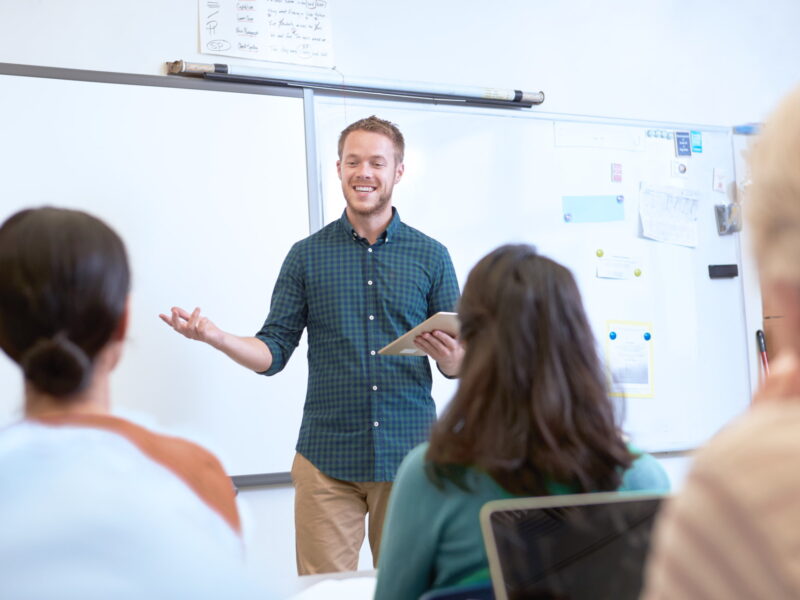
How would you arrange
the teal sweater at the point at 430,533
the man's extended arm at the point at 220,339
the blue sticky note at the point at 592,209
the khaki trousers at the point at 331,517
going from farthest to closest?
1. the blue sticky note at the point at 592,209
2. the khaki trousers at the point at 331,517
3. the man's extended arm at the point at 220,339
4. the teal sweater at the point at 430,533

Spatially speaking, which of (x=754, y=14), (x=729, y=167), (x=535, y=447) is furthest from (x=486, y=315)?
(x=754, y=14)

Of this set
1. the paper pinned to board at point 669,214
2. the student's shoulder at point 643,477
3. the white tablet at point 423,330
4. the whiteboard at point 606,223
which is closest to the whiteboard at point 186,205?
the whiteboard at point 606,223

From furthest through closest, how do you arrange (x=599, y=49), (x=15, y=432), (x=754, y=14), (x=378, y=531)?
(x=754, y=14)
(x=599, y=49)
(x=378, y=531)
(x=15, y=432)

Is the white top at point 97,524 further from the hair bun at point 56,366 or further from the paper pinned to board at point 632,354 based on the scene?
the paper pinned to board at point 632,354

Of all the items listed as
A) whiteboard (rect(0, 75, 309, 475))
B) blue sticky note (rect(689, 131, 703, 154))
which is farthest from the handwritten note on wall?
blue sticky note (rect(689, 131, 703, 154))

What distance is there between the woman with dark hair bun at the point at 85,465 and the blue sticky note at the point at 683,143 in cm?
341

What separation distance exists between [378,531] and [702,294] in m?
2.13

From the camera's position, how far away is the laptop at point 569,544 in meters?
0.94

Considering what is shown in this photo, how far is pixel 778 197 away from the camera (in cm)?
56

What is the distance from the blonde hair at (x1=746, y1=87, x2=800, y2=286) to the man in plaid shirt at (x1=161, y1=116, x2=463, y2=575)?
177 cm

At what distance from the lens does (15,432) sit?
35.1 inches

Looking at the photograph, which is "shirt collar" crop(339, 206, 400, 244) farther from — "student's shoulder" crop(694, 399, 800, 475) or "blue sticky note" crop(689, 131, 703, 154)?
"student's shoulder" crop(694, 399, 800, 475)

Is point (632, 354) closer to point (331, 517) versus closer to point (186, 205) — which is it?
point (331, 517)

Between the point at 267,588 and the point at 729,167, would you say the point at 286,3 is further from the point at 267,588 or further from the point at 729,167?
the point at 267,588
